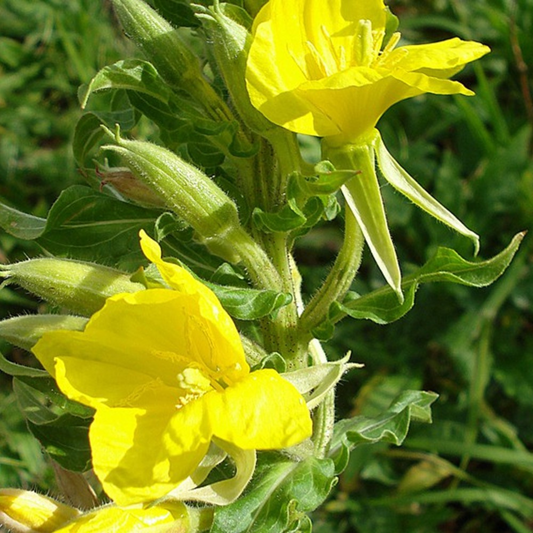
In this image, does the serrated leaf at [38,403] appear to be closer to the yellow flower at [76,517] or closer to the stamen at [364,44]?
the yellow flower at [76,517]

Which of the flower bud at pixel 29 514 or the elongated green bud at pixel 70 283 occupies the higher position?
the elongated green bud at pixel 70 283

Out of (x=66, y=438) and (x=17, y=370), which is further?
(x=66, y=438)

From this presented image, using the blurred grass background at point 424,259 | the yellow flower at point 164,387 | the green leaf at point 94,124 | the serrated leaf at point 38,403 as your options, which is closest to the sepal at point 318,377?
the yellow flower at point 164,387

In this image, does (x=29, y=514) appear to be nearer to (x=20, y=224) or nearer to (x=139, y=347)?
(x=139, y=347)

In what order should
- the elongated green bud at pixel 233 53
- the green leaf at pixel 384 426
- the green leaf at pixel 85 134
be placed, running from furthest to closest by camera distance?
the green leaf at pixel 85 134 < the green leaf at pixel 384 426 < the elongated green bud at pixel 233 53

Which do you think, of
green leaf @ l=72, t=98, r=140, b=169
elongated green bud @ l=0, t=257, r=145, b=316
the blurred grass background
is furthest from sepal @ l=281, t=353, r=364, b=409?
the blurred grass background

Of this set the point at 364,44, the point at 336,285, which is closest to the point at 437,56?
the point at 364,44

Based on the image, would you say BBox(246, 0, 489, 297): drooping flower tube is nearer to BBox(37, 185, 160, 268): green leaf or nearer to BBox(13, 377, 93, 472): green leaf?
BBox(37, 185, 160, 268): green leaf
